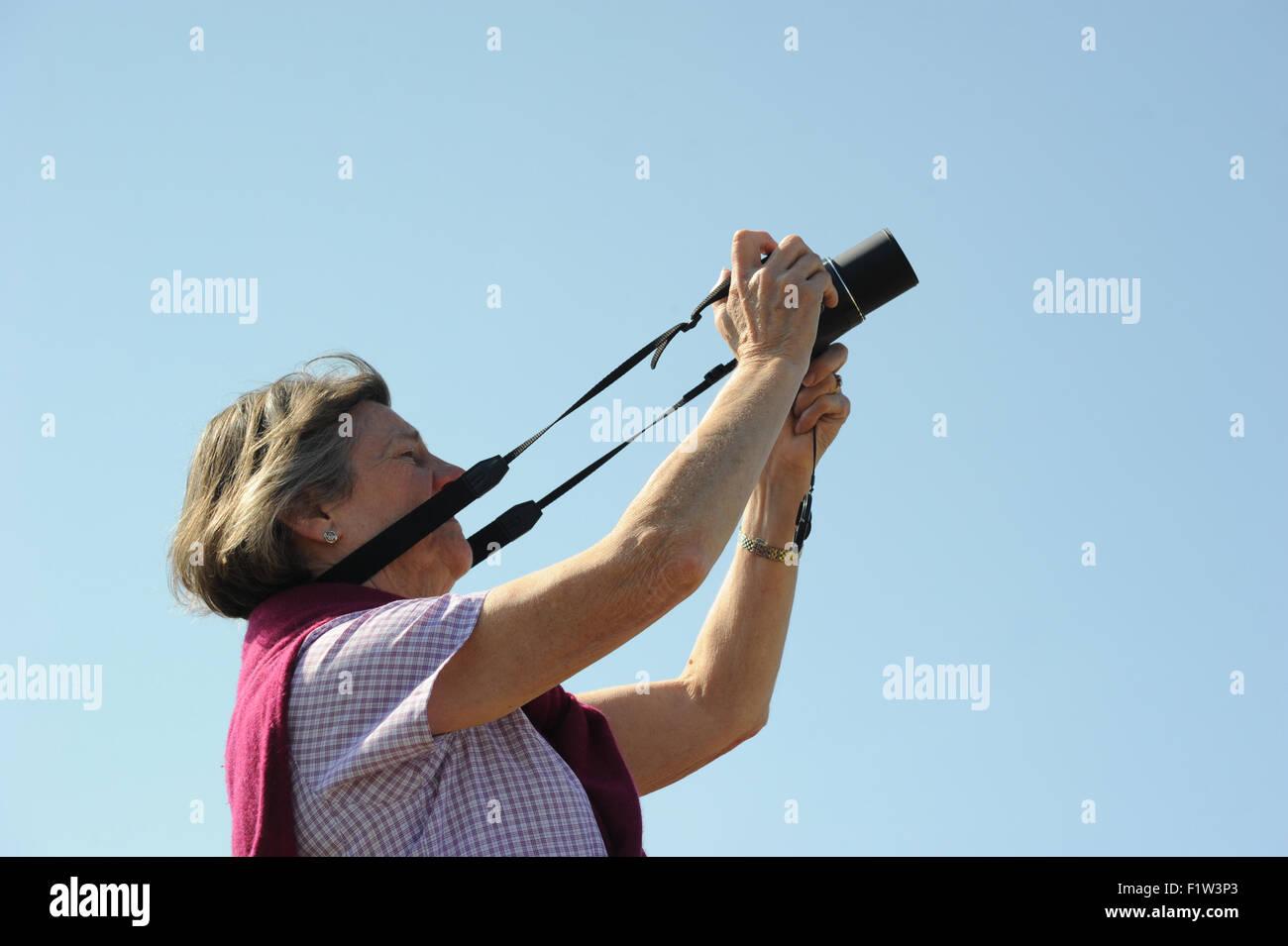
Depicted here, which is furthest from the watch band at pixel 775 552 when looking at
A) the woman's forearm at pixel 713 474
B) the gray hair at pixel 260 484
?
the gray hair at pixel 260 484

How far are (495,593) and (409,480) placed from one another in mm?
777

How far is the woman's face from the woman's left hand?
2.65 ft

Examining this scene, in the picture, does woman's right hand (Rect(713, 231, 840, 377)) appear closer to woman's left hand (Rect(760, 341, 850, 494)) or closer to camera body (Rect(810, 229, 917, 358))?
camera body (Rect(810, 229, 917, 358))

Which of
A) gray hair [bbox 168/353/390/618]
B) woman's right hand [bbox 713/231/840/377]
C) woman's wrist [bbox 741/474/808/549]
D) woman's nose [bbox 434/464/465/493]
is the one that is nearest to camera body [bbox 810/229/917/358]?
woman's right hand [bbox 713/231/840/377]

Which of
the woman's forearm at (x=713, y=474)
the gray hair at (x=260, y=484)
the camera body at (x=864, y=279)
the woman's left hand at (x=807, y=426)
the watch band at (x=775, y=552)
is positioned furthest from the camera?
the watch band at (x=775, y=552)

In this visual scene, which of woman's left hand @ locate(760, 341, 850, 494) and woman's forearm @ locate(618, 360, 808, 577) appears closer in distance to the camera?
woman's forearm @ locate(618, 360, 808, 577)

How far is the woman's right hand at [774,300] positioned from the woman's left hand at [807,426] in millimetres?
315

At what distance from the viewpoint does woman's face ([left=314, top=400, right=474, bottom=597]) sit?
11.3 ft

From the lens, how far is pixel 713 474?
9.33 ft

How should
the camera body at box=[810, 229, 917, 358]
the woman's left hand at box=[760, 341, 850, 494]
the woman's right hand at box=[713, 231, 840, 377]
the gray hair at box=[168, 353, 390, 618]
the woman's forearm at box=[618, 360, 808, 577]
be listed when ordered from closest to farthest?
the woman's forearm at box=[618, 360, 808, 577] < the woman's right hand at box=[713, 231, 840, 377] < the gray hair at box=[168, 353, 390, 618] < the camera body at box=[810, 229, 917, 358] < the woman's left hand at box=[760, 341, 850, 494]

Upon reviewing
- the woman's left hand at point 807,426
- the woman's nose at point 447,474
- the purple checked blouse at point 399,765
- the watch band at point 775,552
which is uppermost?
the woman's left hand at point 807,426

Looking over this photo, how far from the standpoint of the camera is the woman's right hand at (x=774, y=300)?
3201mm

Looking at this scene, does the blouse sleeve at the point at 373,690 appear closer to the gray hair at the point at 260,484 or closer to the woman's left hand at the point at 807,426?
the gray hair at the point at 260,484
